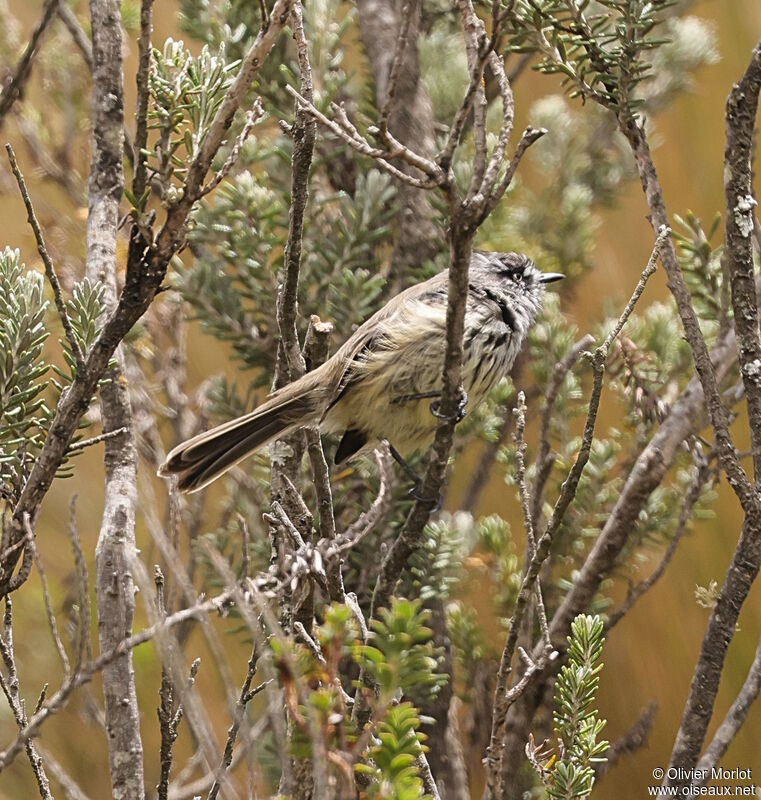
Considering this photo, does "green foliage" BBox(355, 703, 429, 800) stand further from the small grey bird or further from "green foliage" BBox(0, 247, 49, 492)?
the small grey bird


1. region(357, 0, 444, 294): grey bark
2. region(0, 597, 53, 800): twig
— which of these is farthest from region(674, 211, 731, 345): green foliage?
region(0, 597, 53, 800): twig

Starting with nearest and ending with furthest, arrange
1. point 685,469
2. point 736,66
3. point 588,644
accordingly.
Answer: point 588,644 → point 685,469 → point 736,66

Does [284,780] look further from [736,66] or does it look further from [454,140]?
[736,66]

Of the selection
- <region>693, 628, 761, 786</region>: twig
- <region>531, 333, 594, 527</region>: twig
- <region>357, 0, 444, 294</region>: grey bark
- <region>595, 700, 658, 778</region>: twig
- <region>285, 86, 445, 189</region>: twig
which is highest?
<region>357, 0, 444, 294</region>: grey bark

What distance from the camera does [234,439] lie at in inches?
107

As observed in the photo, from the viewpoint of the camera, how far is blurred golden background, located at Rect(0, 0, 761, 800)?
11.0ft

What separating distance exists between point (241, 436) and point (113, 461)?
32.9 inches

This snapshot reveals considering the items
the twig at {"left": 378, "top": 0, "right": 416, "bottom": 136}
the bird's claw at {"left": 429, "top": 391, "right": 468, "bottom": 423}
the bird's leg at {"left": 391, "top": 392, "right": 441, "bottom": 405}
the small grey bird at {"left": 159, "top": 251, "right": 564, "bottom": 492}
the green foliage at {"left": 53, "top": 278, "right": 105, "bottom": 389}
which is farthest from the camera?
the bird's leg at {"left": 391, "top": 392, "right": 441, "bottom": 405}

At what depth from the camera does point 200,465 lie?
2598 millimetres

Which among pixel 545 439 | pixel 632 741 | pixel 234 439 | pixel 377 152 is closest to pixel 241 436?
pixel 234 439

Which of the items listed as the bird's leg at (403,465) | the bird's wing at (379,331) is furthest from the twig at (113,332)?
the bird's leg at (403,465)

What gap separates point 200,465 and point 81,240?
4.76ft

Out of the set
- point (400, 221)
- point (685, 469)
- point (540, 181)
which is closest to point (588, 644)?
point (685, 469)

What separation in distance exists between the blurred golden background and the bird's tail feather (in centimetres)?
56
